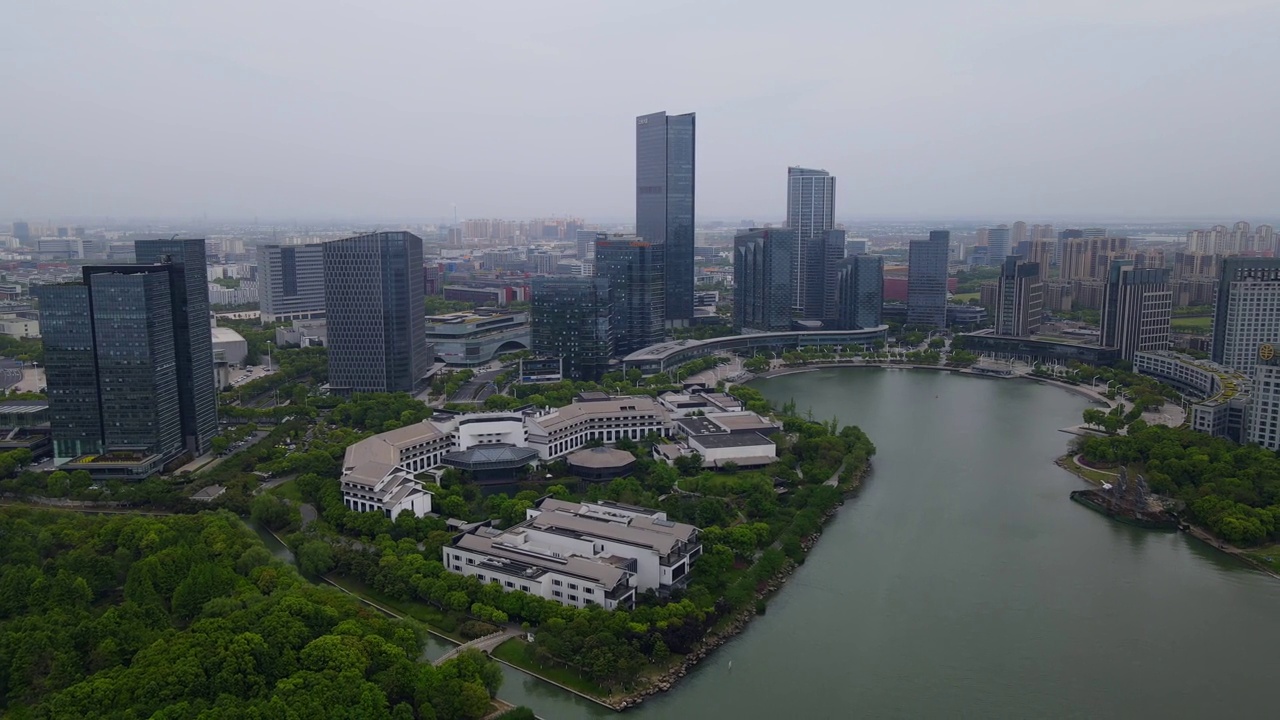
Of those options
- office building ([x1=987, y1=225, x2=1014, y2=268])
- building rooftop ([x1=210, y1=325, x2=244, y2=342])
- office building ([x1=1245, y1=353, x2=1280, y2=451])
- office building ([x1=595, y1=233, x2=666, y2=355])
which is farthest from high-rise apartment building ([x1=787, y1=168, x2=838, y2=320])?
office building ([x1=987, y1=225, x2=1014, y2=268])

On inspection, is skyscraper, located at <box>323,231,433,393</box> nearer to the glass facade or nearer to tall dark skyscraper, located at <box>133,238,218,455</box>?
tall dark skyscraper, located at <box>133,238,218,455</box>

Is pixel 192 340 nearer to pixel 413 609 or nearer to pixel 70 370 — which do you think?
pixel 70 370

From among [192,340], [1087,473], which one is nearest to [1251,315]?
[1087,473]

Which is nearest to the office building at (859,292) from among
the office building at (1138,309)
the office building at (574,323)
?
the office building at (1138,309)

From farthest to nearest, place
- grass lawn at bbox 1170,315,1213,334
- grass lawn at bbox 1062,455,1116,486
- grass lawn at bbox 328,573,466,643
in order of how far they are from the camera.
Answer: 1. grass lawn at bbox 1170,315,1213,334
2. grass lawn at bbox 1062,455,1116,486
3. grass lawn at bbox 328,573,466,643

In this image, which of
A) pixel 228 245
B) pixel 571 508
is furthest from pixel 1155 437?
pixel 228 245
